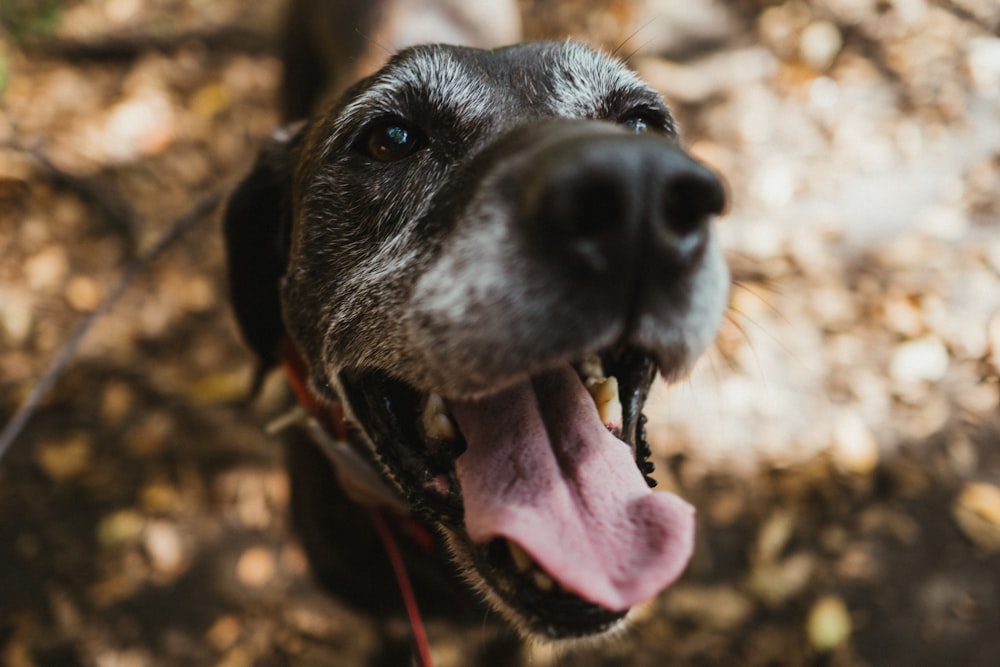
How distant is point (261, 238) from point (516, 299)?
→ 4.58 ft

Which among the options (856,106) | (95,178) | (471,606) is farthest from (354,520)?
(856,106)

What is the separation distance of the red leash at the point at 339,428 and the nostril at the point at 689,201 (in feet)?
3.82

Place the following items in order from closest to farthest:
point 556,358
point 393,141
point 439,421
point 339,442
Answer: point 556,358, point 439,421, point 393,141, point 339,442

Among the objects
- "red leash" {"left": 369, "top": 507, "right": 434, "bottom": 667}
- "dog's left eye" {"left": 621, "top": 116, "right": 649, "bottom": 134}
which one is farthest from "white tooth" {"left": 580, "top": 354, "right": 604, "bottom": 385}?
"red leash" {"left": 369, "top": 507, "right": 434, "bottom": 667}

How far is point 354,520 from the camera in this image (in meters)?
2.42

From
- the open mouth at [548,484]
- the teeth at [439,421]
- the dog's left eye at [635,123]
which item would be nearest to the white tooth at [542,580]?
the open mouth at [548,484]

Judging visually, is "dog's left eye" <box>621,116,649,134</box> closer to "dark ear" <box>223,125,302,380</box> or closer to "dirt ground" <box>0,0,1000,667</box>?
"dirt ground" <box>0,0,1000,667</box>

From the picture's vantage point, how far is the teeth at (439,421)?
1.58m

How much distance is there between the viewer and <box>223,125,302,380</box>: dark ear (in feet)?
7.41

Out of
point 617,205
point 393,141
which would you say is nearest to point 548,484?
point 617,205

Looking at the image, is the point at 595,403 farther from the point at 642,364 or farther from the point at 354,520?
the point at 354,520

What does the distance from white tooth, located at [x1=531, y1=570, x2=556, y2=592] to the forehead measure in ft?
3.78

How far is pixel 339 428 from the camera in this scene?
6.59ft

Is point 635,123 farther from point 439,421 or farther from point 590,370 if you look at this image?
point 439,421
